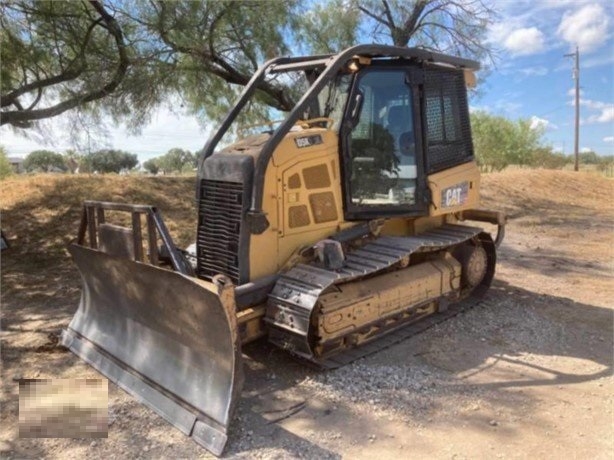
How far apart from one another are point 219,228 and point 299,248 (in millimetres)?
714

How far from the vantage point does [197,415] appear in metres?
3.58

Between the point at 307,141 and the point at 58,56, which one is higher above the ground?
the point at 58,56

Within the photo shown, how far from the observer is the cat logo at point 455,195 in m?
5.58

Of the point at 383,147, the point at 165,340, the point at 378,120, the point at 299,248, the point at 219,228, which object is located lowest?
the point at 165,340

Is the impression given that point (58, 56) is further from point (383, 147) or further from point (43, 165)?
point (43, 165)

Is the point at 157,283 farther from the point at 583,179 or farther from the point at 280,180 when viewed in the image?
the point at 583,179

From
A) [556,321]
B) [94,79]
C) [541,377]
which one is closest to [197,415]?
[541,377]

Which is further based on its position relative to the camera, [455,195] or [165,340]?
[455,195]

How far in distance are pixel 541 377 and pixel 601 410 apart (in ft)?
1.89

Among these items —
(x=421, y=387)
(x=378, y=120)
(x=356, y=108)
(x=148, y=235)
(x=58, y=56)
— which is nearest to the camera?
(x=421, y=387)

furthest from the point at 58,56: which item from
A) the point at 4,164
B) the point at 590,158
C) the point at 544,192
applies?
the point at 590,158

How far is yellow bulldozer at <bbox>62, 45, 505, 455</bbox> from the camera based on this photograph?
388cm

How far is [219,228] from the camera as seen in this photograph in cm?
472

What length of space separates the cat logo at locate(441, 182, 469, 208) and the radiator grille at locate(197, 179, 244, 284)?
2.22 meters
